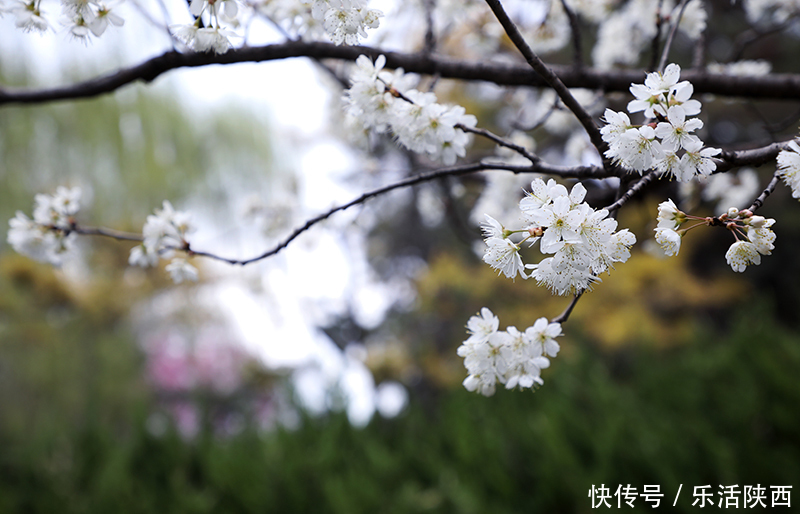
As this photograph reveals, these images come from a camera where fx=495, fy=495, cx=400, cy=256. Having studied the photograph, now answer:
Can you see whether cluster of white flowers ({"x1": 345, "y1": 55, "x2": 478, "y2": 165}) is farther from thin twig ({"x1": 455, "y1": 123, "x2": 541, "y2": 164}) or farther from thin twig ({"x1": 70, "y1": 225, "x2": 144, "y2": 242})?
thin twig ({"x1": 70, "y1": 225, "x2": 144, "y2": 242})

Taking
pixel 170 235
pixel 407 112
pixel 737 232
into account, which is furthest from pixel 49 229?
pixel 737 232

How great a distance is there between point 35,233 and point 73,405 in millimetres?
4112

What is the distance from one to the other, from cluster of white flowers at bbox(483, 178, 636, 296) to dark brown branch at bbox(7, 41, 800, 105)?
56cm

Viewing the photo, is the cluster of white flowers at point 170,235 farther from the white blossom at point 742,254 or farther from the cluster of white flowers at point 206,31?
the white blossom at point 742,254

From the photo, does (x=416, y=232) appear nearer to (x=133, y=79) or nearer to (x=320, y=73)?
(x=320, y=73)

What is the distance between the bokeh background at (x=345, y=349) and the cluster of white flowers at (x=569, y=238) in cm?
75

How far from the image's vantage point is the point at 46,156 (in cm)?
361

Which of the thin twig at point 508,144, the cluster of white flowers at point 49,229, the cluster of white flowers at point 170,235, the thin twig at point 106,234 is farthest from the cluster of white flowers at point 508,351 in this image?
the cluster of white flowers at point 49,229

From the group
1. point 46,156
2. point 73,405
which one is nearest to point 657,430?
point 46,156

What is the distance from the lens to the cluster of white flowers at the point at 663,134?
23.0 inches

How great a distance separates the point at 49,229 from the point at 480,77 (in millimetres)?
978

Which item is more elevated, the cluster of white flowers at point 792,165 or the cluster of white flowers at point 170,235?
the cluster of white flowers at point 170,235

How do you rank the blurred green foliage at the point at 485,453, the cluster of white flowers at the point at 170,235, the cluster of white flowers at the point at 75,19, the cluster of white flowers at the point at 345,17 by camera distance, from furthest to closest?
the blurred green foliage at the point at 485,453
the cluster of white flowers at the point at 170,235
the cluster of white flowers at the point at 75,19
the cluster of white flowers at the point at 345,17

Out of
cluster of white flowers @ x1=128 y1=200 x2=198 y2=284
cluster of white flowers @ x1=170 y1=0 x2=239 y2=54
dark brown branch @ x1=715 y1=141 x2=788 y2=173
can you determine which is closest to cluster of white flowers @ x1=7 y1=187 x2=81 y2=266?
cluster of white flowers @ x1=128 y1=200 x2=198 y2=284
